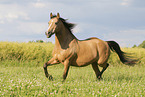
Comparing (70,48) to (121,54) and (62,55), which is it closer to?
(62,55)

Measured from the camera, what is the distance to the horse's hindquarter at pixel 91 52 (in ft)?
21.4

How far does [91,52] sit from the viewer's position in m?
6.69

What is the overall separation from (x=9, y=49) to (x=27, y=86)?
30.0ft

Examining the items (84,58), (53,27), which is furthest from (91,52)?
(53,27)

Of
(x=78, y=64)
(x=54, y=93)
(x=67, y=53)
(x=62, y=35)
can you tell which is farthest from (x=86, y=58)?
(x=54, y=93)

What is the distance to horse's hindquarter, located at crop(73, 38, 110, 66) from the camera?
6.53 m

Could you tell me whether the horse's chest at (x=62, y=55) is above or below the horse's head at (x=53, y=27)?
below

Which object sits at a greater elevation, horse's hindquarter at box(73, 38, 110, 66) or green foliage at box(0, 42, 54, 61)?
horse's hindquarter at box(73, 38, 110, 66)

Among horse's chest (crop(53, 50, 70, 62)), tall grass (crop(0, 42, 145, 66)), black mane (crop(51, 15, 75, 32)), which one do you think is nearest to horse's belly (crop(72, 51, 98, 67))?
horse's chest (crop(53, 50, 70, 62))

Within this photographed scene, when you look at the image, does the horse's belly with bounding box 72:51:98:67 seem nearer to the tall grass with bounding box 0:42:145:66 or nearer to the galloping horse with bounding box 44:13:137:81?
the galloping horse with bounding box 44:13:137:81

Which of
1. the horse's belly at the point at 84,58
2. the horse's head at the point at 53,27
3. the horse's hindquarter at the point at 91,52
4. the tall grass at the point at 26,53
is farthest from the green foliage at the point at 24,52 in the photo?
the horse's head at the point at 53,27

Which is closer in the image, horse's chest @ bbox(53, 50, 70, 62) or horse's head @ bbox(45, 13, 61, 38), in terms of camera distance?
horse's head @ bbox(45, 13, 61, 38)

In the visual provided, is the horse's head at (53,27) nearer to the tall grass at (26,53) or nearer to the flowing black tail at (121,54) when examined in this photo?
the flowing black tail at (121,54)

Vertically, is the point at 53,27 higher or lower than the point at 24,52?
higher
